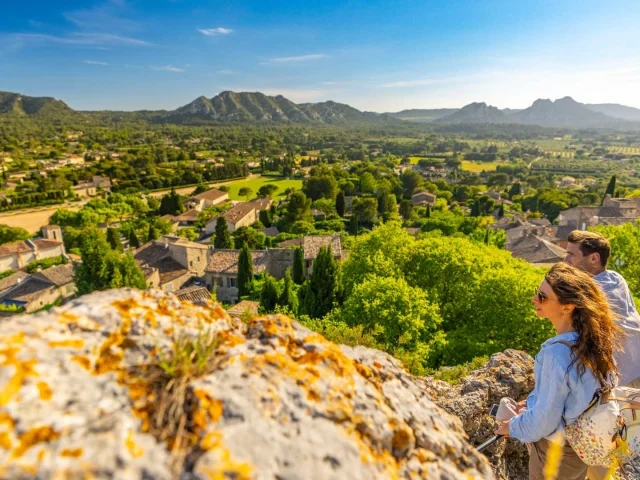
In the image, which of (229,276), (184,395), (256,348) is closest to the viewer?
(184,395)

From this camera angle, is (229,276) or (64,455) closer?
(64,455)

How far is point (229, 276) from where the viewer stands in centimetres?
3597

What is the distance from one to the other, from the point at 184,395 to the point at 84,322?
0.95 m

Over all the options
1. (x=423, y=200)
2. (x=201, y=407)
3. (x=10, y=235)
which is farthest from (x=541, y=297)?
(x=423, y=200)

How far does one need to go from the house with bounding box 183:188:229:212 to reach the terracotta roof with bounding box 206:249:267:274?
44.1 m

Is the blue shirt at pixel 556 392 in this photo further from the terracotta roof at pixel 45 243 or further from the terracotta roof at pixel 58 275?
the terracotta roof at pixel 45 243

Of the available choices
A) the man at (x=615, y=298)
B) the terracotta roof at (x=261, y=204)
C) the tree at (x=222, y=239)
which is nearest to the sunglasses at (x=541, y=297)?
the man at (x=615, y=298)

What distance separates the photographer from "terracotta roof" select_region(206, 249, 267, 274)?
119 ft

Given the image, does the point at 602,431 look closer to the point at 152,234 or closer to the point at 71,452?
the point at 71,452

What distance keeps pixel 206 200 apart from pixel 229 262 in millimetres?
50074

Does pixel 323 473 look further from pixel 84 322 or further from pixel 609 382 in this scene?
pixel 609 382

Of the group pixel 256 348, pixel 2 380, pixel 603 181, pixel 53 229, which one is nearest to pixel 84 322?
pixel 2 380

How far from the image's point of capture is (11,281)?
40.2m

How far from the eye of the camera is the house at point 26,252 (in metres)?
46.6
